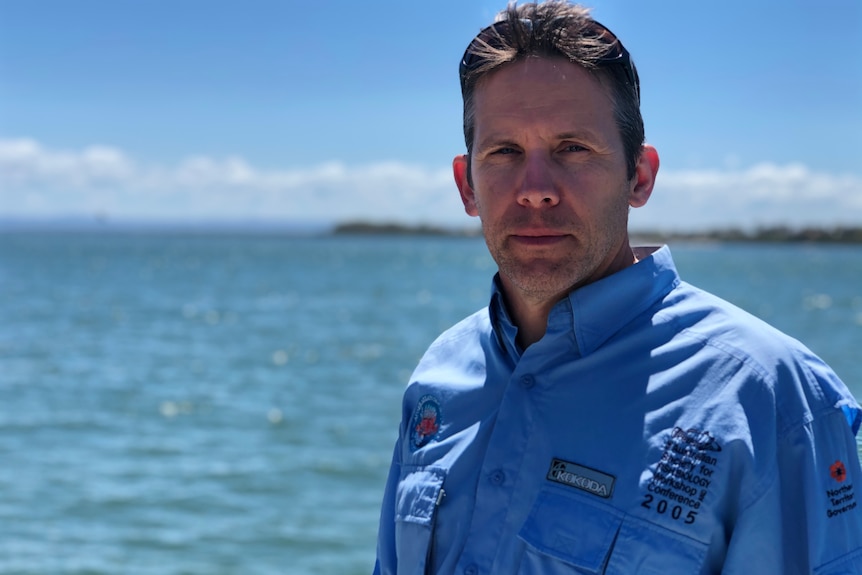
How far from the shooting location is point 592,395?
1.99m

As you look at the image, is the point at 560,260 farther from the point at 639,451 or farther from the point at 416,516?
the point at 416,516

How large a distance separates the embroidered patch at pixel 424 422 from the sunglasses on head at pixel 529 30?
2.53 feet

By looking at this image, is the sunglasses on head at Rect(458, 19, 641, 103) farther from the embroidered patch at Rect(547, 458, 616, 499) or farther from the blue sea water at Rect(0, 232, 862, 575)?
the blue sea water at Rect(0, 232, 862, 575)

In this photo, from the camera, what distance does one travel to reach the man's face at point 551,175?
6.67ft

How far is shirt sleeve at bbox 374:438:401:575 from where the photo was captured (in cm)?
240

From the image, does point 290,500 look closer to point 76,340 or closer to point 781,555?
point 781,555

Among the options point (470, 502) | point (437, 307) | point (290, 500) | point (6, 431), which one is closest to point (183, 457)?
point (290, 500)

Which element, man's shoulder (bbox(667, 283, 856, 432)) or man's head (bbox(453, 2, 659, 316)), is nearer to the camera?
man's shoulder (bbox(667, 283, 856, 432))

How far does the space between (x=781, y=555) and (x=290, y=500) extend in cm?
1116

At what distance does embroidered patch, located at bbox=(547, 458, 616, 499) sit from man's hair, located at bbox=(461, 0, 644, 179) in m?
0.66

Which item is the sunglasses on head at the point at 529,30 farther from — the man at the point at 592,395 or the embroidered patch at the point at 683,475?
the embroidered patch at the point at 683,475

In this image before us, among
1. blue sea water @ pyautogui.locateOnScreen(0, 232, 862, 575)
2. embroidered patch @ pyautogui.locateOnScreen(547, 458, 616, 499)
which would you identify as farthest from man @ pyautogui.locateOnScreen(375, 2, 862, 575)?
blue sea water @ pyautogui.locateOnScreen(0, 232, 862, 575)

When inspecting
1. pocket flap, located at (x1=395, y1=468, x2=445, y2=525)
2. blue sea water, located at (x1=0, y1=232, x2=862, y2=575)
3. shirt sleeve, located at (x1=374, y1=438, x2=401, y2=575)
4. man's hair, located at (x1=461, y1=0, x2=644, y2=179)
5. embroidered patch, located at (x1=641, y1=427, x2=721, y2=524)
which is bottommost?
blue sea water, located at (x1=0, y1=232, x2=862, y2=575)

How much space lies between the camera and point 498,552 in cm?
200
